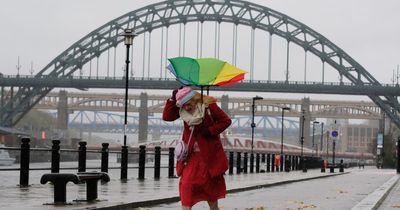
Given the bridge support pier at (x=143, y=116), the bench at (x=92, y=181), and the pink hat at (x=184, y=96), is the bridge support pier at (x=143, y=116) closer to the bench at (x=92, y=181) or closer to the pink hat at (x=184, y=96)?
the bench at (x=92, y=181)

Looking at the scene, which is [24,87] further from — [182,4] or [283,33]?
[283,33]

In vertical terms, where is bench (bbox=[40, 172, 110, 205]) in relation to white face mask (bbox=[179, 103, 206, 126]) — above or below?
below

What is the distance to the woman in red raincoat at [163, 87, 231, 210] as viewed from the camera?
926cm

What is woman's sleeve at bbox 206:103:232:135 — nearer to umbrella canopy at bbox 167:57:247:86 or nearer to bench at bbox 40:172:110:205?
umbrella canopy at bbox 167:57:247:86

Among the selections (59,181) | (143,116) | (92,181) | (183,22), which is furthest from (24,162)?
(143,116)

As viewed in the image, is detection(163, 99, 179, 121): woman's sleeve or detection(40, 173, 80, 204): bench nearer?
detection(163, 99, 179, 121): woman's sleeve

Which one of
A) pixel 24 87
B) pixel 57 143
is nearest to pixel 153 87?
pixel 24 87

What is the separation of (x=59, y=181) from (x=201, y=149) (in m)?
4.36

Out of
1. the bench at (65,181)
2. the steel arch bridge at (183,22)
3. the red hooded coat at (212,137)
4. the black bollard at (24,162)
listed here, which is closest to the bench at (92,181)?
the bench at (65,181)

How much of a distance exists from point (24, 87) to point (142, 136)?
42.0 m

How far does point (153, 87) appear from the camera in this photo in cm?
11138

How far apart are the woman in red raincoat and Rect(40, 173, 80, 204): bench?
12.3 ft

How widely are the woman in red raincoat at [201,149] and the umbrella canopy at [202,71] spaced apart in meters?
0.16

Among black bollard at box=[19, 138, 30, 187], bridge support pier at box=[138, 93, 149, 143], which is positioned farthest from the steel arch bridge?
black bollard at box=[19, 138, 30, 187]
